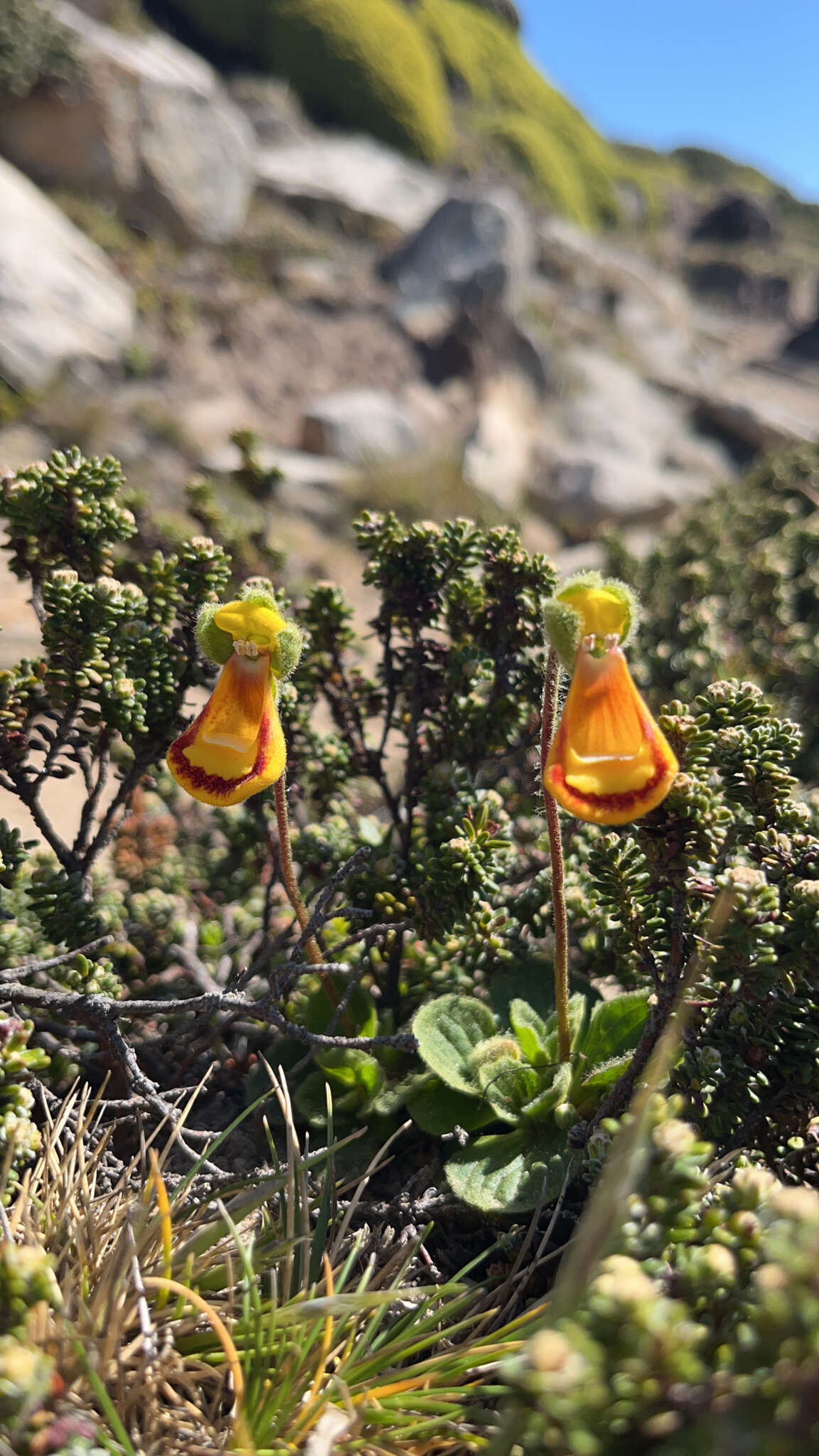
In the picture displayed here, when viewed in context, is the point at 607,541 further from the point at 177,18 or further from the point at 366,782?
the point at 177,18

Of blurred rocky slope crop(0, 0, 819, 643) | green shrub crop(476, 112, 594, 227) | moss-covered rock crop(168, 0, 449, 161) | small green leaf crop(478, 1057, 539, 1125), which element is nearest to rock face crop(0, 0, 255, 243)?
blurred rocky slope crop(0, 0, 819, 643)

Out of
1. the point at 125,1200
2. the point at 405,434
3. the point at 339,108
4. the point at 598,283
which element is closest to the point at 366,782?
the point at 125,1200

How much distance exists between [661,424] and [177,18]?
1410 centimetres

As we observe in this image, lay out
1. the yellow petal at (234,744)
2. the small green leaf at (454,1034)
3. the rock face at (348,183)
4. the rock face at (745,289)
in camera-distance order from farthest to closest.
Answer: the rock face at (745,289), the rock face at (348,183), the small green leaf at (454,1034), the yellow petal at (234,744)

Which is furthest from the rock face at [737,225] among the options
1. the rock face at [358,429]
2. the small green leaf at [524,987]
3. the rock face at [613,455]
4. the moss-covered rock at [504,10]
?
the small green leaf at [524,987]

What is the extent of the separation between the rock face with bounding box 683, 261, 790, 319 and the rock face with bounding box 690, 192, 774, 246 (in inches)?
190

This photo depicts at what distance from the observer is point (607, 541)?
4484 mm

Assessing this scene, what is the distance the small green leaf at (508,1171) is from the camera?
5.07ft

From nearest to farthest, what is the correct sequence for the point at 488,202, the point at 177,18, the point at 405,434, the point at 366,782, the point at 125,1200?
the point at 125,1200, the point at 366,782, the point at 405,434, the point at 488,202, the point at 177,18

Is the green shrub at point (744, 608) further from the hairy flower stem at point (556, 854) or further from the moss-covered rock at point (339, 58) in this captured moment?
the moss-covered rock at point (339, 58)

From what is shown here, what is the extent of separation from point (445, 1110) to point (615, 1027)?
39cm

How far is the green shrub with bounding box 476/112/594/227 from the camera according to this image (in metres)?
23.5

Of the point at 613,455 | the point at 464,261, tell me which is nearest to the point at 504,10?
the point at 464,261

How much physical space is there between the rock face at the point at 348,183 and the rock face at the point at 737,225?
1720 centimetres
